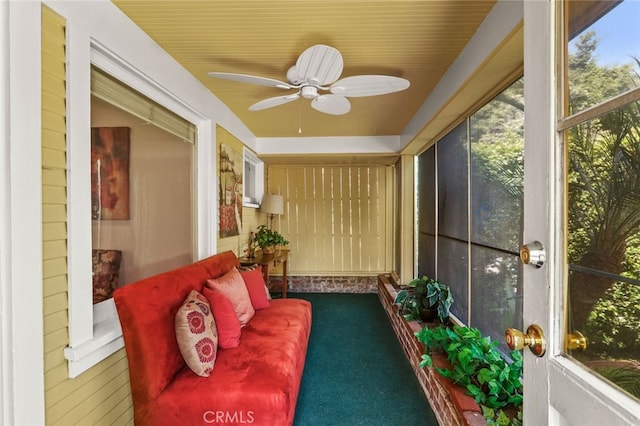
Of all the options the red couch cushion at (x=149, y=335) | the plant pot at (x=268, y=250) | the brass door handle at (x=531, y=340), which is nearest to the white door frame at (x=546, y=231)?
the brass door handle at (x=531, y=340)

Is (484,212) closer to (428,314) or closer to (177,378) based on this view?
(428,314)

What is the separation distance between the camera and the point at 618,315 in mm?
593

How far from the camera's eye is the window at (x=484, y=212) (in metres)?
1.73

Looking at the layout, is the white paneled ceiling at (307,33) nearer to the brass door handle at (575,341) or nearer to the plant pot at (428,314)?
the brass door handle at (575,341)

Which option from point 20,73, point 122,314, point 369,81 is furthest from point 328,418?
point 20,73

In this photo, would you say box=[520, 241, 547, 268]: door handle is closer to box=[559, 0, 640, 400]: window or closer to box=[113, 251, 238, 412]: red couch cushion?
box=[559, 0, 640, 400]: window

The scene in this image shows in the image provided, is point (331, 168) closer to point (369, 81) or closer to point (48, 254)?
point (369, 81)

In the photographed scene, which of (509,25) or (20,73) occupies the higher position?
(509,25)

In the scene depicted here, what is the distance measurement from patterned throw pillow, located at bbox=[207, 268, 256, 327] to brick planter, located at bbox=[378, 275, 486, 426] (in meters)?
1.35

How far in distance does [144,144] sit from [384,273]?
157 inches

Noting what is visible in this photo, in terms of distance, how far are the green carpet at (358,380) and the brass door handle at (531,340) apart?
1.52m

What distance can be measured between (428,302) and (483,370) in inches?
41.7

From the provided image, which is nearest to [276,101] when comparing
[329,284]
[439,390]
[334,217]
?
[439,390]

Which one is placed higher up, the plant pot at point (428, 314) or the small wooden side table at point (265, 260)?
the small wooden side table at point (265, 260)
